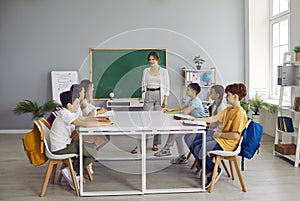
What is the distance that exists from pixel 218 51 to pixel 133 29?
1616 millimetres

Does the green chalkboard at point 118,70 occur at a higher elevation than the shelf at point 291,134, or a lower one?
higher

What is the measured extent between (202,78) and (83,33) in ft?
7.48

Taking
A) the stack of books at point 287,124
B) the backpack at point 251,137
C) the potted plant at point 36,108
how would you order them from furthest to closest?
the potted plant at point 36,108
the stack of books at point 287,124
the backpack at point 251,137

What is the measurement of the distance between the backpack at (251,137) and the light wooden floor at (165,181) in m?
0.36

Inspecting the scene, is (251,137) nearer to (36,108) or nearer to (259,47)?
(259,47)

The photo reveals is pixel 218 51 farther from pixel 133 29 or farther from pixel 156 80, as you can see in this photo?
pixel 156 80

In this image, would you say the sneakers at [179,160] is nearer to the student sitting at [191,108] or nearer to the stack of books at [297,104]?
the student sitting at [191,108]

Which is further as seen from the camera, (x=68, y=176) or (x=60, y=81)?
(x=60, y=81)

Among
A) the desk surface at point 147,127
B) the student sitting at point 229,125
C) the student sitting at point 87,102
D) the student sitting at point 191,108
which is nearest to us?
the desk surface at point 147,127

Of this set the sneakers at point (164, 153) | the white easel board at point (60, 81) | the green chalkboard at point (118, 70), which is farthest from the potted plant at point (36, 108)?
the sneakers at point (164, 153)

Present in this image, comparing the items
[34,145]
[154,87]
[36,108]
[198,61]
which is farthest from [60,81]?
[34,145]

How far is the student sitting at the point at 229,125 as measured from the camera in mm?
3748

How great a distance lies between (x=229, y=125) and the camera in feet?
12.5

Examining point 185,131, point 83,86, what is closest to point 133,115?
point 83,86
